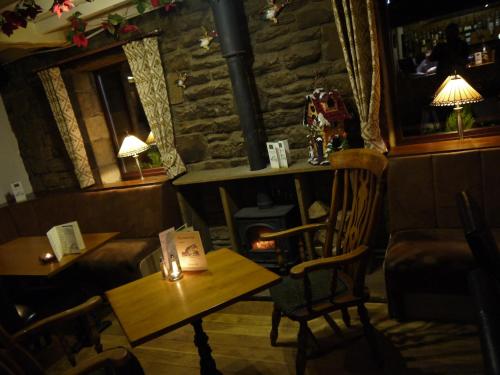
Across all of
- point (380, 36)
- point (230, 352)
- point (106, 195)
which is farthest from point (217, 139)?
point (230, 352)

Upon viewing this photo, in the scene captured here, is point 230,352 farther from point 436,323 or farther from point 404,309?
point 436,323

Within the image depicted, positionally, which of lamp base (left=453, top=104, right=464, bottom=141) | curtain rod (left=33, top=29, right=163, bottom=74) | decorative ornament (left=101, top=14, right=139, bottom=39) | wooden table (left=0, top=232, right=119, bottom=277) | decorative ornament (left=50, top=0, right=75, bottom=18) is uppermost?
decorative ornament (left=50, top=0, right=75, bottom=18)

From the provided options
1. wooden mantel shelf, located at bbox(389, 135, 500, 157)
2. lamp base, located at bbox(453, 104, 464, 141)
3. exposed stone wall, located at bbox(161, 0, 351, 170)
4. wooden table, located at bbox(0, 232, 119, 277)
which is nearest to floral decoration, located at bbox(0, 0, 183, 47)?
exposed stone wall, located at bbox(161, 0, 351, 170)

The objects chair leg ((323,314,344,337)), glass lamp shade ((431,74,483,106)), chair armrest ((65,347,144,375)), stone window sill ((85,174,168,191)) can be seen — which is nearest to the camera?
chair armrest ((65,347,144,375))

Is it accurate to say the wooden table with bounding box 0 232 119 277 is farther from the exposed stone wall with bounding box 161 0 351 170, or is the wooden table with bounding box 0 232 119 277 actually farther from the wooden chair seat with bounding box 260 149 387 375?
the wooden chair seat with bounding box 260 149 387 375

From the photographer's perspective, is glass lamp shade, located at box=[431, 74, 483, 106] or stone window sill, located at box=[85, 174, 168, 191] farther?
stone window sill, located at box=[85, 174, 168, 191]

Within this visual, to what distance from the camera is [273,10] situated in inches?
124

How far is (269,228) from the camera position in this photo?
3.25 meters

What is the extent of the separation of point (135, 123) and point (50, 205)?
1252mm

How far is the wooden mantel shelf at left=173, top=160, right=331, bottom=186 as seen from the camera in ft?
9.97

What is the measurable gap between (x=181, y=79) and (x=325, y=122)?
4.76 ft

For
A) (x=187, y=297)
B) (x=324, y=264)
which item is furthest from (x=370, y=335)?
(x=187, y=297)

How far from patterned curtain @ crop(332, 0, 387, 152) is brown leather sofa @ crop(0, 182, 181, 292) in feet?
6.21

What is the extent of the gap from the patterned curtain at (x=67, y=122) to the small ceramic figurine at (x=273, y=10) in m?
2.20
